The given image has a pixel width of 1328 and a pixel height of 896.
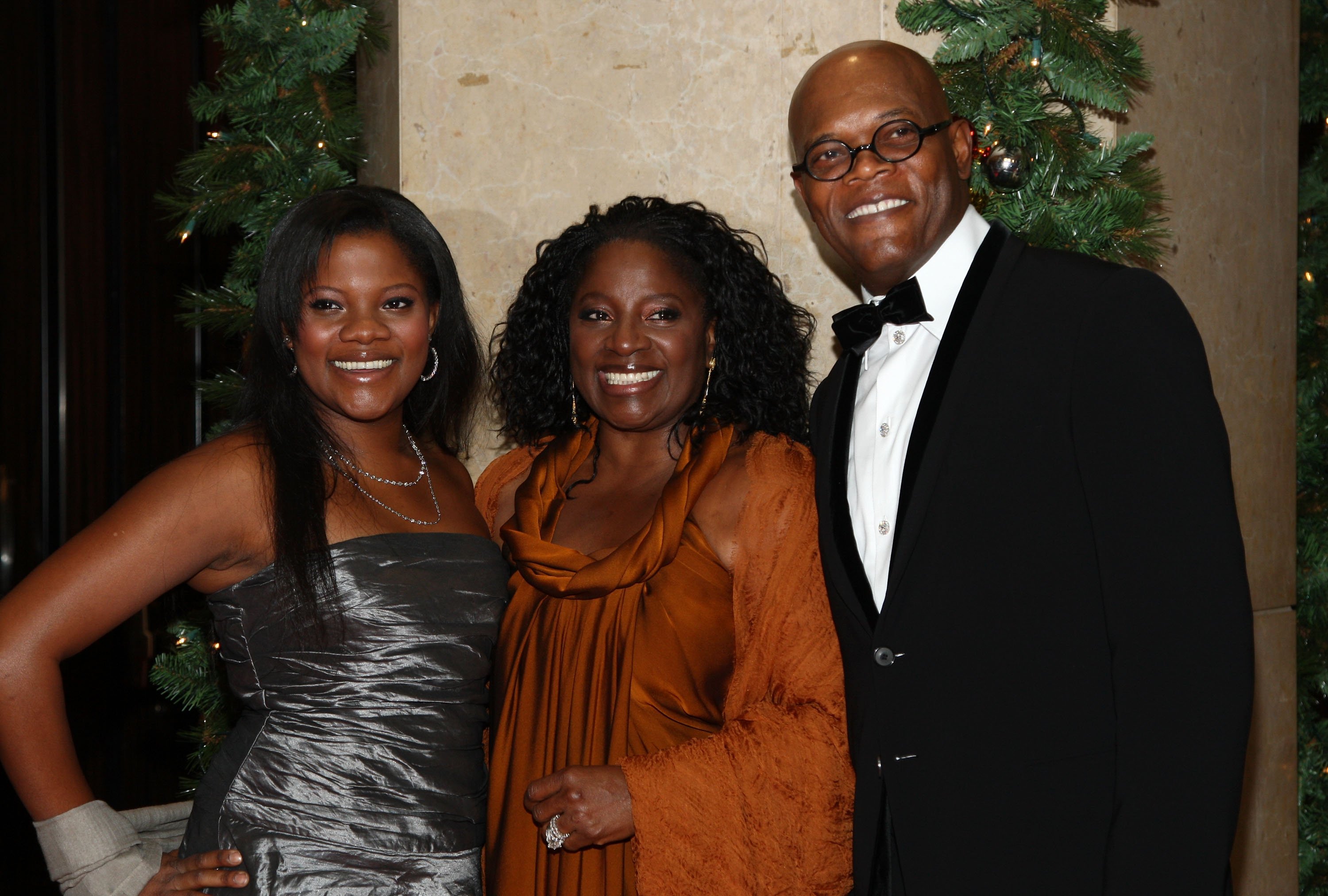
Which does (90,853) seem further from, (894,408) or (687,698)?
(894,408)

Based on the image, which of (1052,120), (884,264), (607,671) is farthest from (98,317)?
(1052,120)

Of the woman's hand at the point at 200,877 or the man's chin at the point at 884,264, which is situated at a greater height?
the man's chin at the point at 884,264

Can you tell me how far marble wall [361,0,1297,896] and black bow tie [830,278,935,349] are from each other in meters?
0.73

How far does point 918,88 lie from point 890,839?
1191mm

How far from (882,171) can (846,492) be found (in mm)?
519

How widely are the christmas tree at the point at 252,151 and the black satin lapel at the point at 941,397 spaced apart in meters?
1.55

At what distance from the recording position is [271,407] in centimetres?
204

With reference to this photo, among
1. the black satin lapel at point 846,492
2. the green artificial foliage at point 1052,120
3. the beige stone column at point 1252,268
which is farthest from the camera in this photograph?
the beige stone column at point 1252,268

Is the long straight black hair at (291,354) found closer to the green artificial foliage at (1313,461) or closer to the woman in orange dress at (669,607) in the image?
the woman in orange dress at (669,607)

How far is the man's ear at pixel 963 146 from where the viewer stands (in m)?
1.90

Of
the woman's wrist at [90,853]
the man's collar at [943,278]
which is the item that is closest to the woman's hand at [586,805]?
the woman's wrist at [90,853]

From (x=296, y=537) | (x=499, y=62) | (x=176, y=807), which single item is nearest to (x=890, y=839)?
(x=296, y=537)

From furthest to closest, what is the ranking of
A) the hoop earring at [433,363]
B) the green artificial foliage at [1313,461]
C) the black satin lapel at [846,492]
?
the green artificial foliage at [1313,461], the hoop earring at [433,363], the black satin lapel at [846,492]

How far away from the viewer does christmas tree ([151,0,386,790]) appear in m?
2.60
